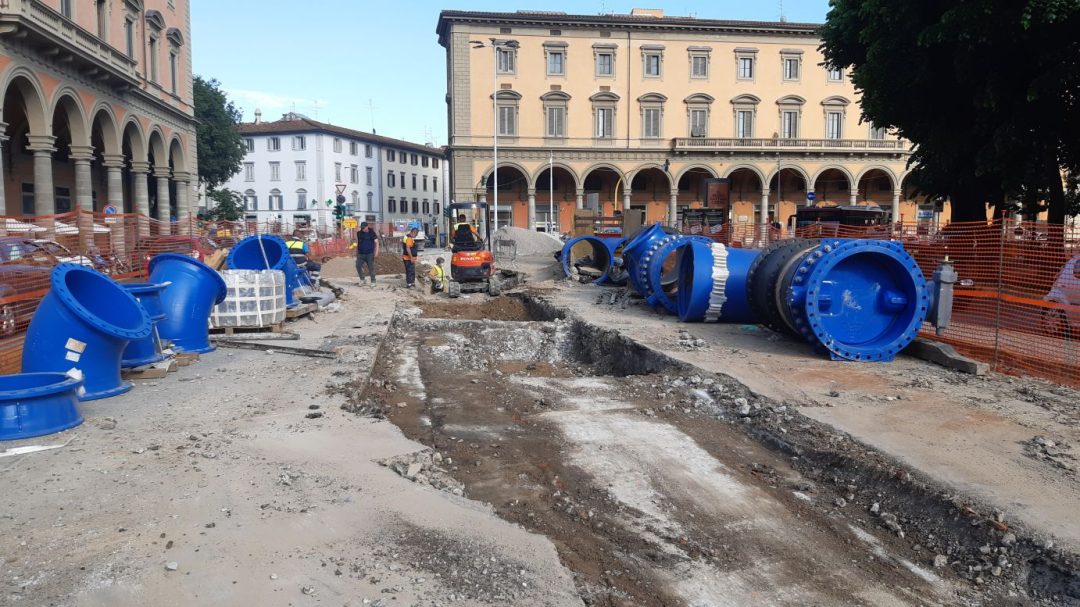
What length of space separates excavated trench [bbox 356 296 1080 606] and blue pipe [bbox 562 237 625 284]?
40.8 feet

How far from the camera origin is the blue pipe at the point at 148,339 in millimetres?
7828

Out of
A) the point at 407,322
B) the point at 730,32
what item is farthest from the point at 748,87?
the point at 407,322

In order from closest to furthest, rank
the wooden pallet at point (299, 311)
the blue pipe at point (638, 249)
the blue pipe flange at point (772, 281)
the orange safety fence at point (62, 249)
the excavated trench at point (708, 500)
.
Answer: the excavated trench at point (708, 500)
the orange safety fence at point (62, 249)
the blue pipe flange at point (772, 281)
the wooden pallet at point (299, 311)
the blue pipe at point (638, 249)

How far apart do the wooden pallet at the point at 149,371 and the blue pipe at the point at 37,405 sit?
184cm

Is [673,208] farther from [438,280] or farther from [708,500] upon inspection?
[708,500]

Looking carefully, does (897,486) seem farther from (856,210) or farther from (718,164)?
(718,164)

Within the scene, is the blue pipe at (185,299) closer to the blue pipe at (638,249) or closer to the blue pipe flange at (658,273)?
the blue pipe flange at (658,273)

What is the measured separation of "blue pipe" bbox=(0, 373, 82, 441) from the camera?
5.36 meters

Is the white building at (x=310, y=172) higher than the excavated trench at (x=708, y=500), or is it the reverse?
the white building at (x=310, y=172)

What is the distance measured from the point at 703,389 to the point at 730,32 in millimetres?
47328

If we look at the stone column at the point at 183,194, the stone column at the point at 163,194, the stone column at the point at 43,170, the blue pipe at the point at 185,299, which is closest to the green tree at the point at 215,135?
the stone column at the point at 183,194

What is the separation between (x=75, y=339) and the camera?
654 centimetres

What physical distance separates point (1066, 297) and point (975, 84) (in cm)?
616

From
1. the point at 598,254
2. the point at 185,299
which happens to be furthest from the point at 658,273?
the point at 598,254
